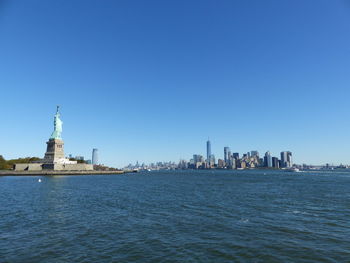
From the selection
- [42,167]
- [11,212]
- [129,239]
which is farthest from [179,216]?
[42,167]

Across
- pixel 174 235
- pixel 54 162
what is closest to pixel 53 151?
pixel 54 162

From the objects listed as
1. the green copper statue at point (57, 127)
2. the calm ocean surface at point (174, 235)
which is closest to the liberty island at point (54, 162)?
the green copper statue at point (57, 127)

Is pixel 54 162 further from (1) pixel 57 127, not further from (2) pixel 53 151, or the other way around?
(1) pixel 57 127

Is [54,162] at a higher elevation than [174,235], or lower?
higher

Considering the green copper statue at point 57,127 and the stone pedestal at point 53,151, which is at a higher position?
the green copper statue at point 57,127

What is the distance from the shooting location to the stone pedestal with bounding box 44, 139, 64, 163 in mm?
125938

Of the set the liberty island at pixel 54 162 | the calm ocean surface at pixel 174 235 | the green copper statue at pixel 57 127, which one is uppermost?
the green copper statue at pixel 57 127

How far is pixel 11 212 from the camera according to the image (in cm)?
2933

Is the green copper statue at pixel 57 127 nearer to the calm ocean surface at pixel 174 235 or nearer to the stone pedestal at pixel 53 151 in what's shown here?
the stone pedestal at pixel 53 151

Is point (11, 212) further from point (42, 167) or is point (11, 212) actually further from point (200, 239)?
point (42, 167)

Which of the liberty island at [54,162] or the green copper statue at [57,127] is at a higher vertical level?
the green copper statue at [57,127]

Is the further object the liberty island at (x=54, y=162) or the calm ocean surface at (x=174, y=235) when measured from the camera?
the liberty island at (x=54, y=162)

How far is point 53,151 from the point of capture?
416 feet

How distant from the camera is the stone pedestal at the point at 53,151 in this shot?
413ft
